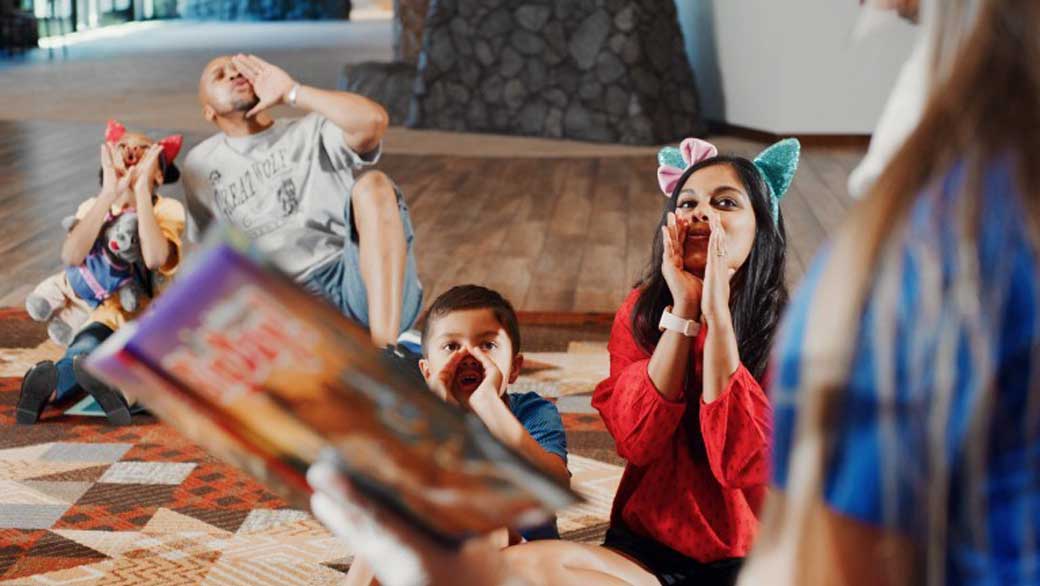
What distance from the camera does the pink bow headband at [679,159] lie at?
2035 mm

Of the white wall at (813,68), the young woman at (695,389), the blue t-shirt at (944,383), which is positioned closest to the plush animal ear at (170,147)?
the young woman at (695,389)

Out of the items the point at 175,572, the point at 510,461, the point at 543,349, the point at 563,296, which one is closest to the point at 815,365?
the point at 510,461

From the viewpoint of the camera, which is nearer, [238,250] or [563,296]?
[238,250]

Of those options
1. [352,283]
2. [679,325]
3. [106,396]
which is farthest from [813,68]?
[679,325]

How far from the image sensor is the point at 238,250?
0.76 meters

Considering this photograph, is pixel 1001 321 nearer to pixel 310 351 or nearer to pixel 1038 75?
pixel 1038 75

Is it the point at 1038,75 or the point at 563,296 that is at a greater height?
the point at 1038,75

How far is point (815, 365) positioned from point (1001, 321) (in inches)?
3.2

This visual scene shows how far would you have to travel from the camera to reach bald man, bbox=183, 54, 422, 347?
319 centimetres

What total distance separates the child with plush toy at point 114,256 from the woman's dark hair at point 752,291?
5.22 ft

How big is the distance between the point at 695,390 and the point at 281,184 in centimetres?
161

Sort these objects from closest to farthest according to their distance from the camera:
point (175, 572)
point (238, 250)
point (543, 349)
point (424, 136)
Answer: point (238, 250)
point (175, 572)
point (543, 349)
point (424, 136)

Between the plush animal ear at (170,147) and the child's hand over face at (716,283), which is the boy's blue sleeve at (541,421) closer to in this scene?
the child's hand over face at (716,283)

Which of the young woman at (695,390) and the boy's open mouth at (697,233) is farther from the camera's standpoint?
the boy's open mouth at (697,233)
